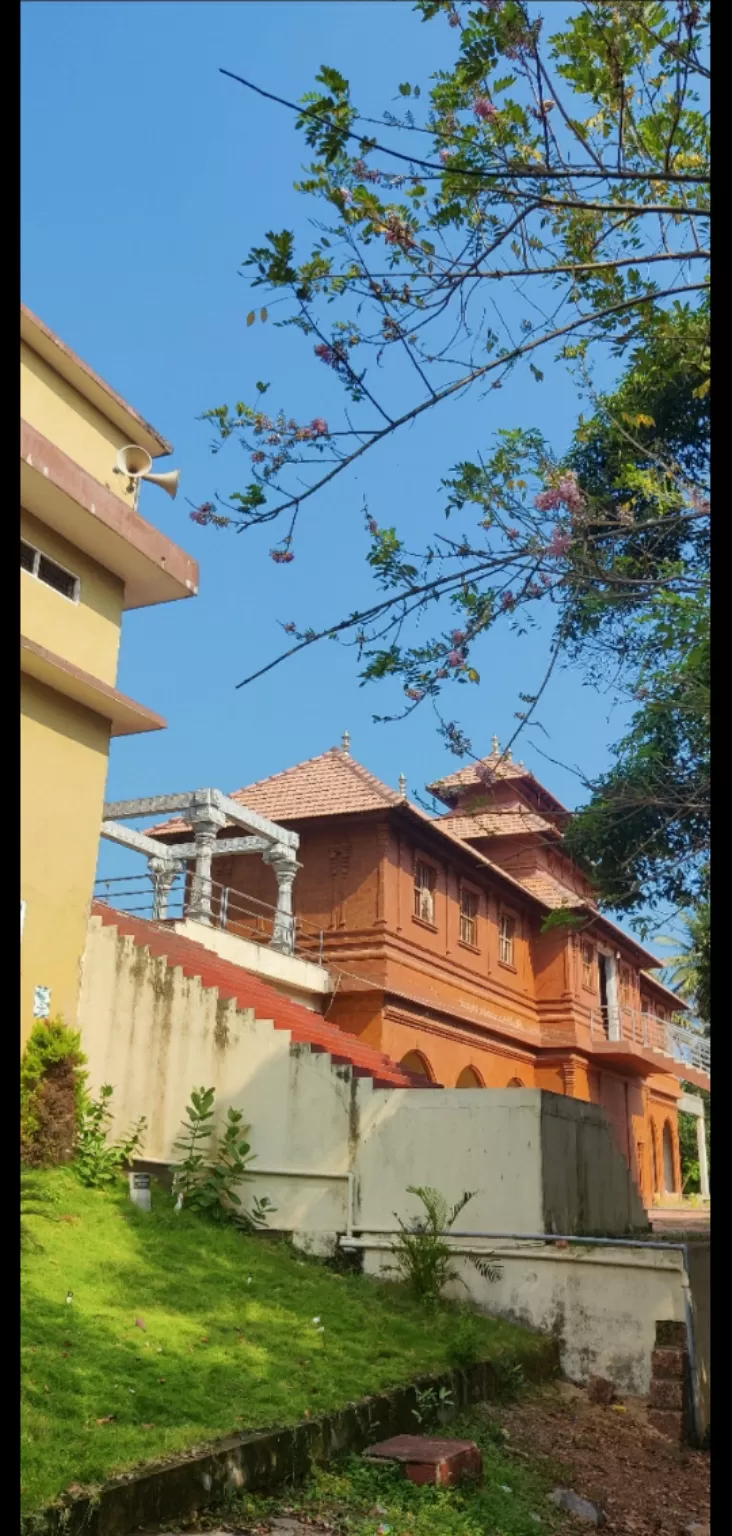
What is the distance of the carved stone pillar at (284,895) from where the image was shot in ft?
56.9

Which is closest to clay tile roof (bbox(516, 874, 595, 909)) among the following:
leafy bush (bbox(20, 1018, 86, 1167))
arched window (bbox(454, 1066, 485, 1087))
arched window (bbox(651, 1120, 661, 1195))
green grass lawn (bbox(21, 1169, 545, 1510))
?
arched window (bbox(454, 1066, 485, 1087))

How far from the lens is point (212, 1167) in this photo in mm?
10805

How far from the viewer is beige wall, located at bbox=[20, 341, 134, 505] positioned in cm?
1089

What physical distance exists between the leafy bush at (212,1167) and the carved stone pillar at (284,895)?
607 centimetres

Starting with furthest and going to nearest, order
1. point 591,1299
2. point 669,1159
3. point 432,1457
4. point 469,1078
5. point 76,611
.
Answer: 1. point 669,1159
2. point 469,1078
3. point 76,611
4. point 591,1299
5. point 432,1457

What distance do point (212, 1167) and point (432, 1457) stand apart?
531 cm

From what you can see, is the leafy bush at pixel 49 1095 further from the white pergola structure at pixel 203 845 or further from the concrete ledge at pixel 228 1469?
the white pergola structure at pixel 203 845

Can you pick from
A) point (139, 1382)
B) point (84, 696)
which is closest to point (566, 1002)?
point (84, 696)

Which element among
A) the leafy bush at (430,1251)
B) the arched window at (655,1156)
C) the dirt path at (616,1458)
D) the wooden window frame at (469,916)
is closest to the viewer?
the dirt path at (616,1458)

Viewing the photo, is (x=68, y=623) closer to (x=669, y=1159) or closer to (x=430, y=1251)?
(x=430, y=1251)

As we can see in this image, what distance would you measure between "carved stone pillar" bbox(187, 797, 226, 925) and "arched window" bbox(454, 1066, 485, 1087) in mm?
6923

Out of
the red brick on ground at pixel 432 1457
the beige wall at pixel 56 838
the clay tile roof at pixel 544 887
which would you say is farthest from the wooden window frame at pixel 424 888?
the red brick on ground at pixel 432 1457

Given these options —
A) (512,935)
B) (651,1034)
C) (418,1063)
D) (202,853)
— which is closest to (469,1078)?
(418,1063)
